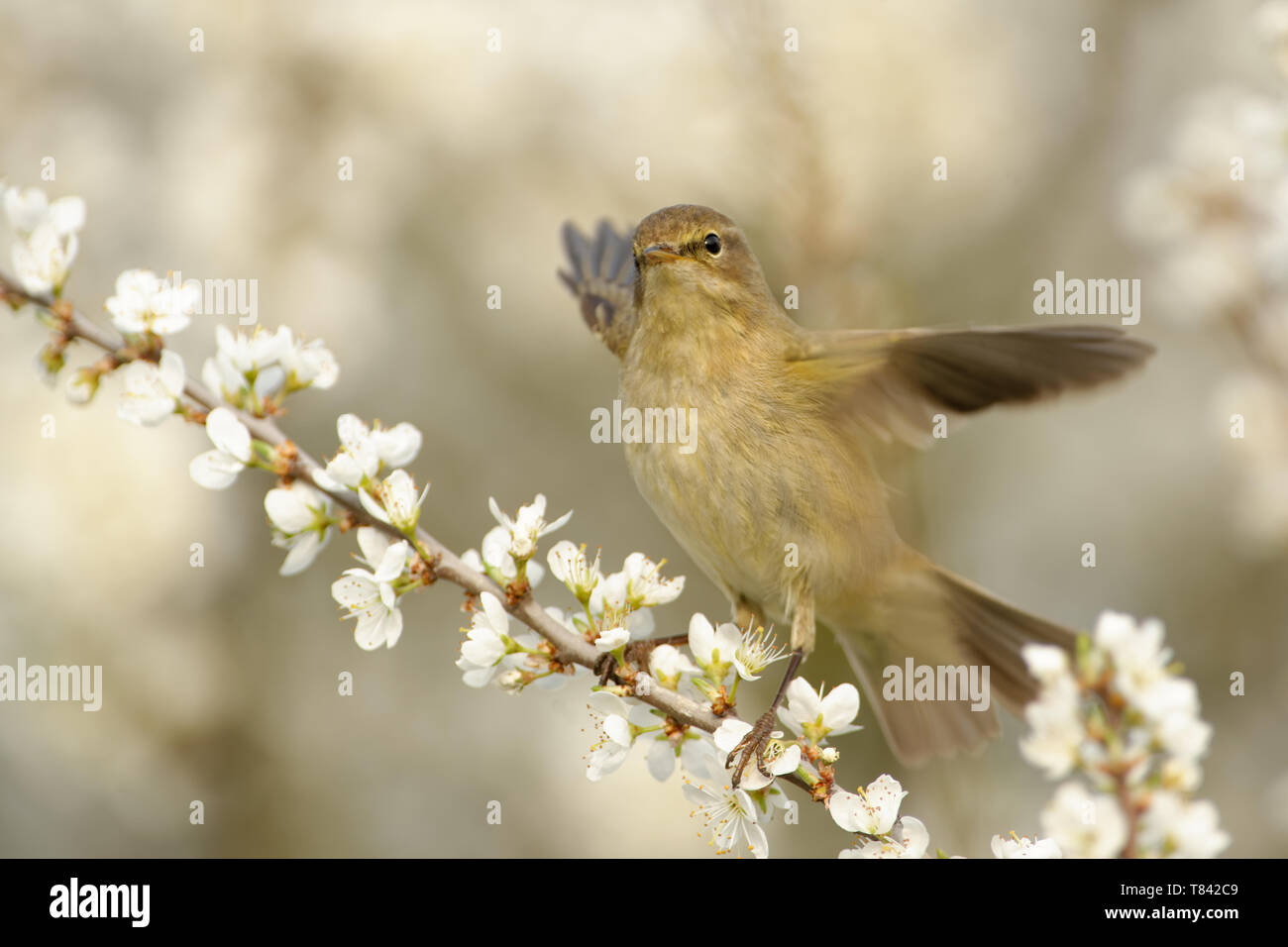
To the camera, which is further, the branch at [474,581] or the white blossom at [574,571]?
the white blossom at [574,571]

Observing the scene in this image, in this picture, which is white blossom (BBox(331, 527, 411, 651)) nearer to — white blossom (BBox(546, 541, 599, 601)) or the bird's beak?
white blossom (BBox(546, 541, 599, 601))

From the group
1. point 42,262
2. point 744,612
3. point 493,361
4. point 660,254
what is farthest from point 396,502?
point 493,361

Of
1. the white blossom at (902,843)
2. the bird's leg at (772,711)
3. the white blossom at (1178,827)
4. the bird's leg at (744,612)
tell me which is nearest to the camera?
the white blossom at (1178,827)

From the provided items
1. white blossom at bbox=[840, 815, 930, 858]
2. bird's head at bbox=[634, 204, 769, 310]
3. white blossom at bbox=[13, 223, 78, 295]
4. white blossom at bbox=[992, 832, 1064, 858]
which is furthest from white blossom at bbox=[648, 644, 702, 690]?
white blossom at bbox=[13, 223, 78, 295]

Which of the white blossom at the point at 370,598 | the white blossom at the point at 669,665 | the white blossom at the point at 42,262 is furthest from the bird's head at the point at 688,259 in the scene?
the white blossom at the point at 42,262

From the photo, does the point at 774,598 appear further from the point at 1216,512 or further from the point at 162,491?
the point at 1216,512

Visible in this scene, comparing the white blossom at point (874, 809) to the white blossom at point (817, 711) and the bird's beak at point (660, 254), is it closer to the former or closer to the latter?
the white blossom at point (817, 711)

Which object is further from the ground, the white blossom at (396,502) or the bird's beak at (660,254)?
the bird's beak at (660,254)
